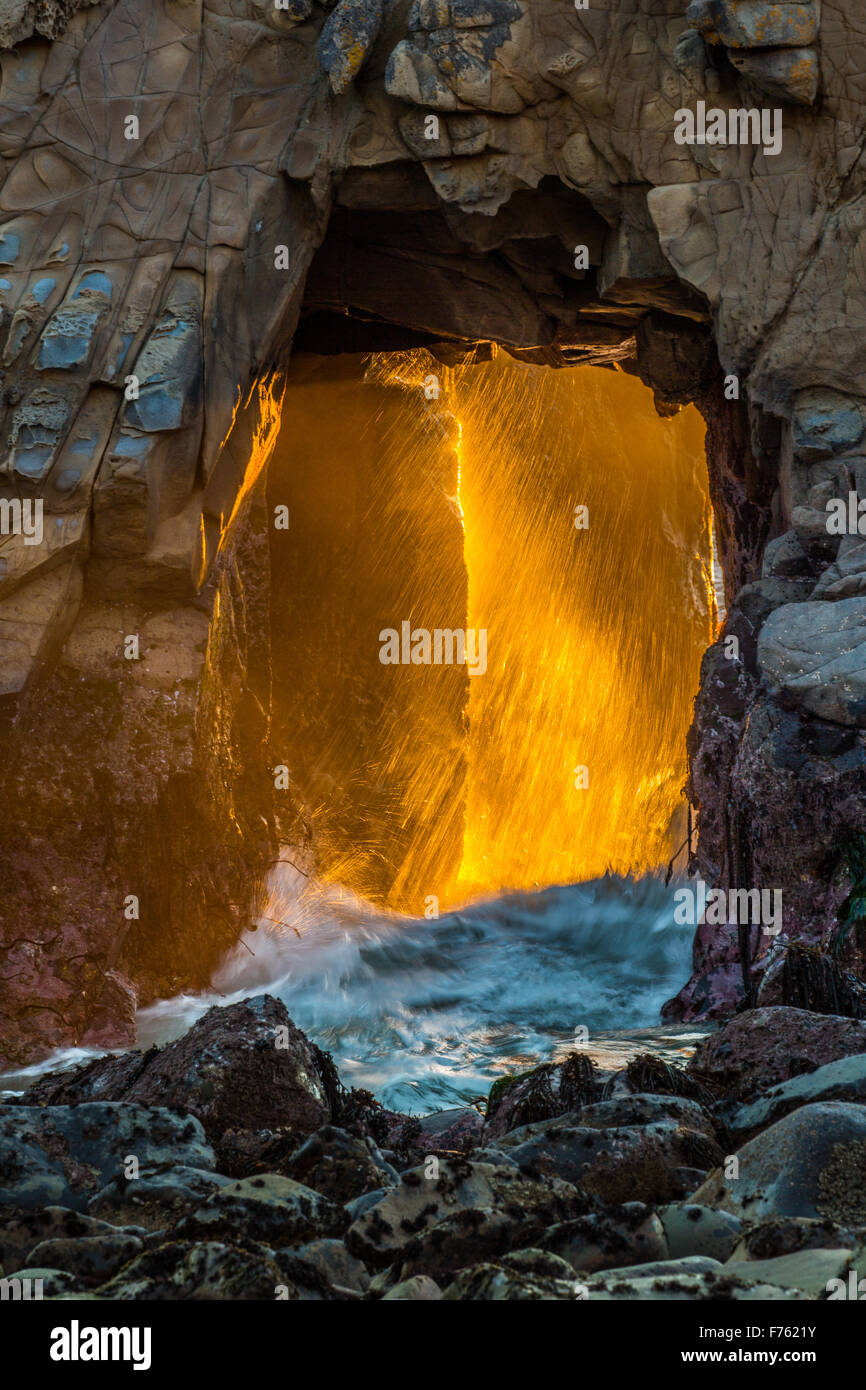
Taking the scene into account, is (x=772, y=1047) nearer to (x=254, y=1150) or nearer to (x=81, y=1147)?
(x=254, y=1150)

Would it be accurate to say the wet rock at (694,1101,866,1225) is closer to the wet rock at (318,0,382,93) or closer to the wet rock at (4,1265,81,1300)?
the wet rock at (4,1265,81,1300)

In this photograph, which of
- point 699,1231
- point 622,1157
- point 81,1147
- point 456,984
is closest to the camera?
point 699,1231

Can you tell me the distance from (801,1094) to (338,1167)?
4.78 ft

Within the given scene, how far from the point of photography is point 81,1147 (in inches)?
170

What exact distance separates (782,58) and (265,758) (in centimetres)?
684

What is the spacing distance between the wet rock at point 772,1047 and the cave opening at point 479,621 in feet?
24.4

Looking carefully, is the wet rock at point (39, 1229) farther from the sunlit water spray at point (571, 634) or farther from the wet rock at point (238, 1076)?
the sunlit water spray at point (571, 634)

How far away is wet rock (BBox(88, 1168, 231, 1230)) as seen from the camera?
3904 millimetres

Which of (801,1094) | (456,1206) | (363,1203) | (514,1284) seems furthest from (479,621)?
(514,1284)

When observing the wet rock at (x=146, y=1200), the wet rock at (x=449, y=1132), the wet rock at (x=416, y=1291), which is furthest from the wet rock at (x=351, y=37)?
the wet rock at (x=416, y=1291)

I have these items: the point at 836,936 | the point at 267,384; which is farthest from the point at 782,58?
the point at 836,936

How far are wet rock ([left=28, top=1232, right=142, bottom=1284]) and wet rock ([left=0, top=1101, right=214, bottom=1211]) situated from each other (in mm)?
651

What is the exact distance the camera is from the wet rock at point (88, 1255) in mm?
3346

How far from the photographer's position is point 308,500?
13.6m
